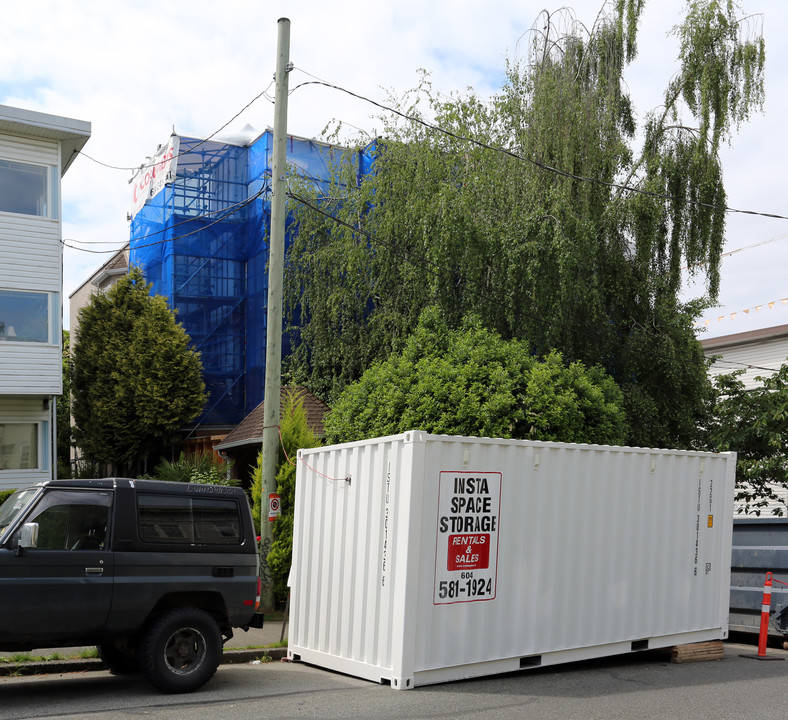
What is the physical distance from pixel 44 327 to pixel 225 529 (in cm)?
1365

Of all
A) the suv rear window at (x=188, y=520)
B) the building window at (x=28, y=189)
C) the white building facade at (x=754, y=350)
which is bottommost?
the suv rear window at (x=188, y=520)

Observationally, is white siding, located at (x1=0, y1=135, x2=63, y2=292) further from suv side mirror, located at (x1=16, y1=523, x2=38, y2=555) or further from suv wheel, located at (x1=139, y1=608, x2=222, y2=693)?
suv wheel, located at (x1=139, y1=608, x2=222, y2=693)

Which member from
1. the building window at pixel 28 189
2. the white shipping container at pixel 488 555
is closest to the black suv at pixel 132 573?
the white shipping container at pixel 488 555

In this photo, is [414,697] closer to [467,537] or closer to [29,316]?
[467,537]

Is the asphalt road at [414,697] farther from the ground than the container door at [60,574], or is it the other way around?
the container door at [60,574]

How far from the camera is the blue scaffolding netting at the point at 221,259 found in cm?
2584

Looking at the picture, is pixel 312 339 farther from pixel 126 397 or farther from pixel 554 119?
pixel 554 119

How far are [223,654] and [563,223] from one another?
1119cm

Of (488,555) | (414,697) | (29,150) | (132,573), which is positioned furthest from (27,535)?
(29,150)

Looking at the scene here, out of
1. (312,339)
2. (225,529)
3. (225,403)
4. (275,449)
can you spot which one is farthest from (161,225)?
(225,529)

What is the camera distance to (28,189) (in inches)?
807

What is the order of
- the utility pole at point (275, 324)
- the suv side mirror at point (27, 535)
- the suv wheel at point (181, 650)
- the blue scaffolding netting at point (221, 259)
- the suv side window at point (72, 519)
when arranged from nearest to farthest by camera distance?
the suv side mirror at point (27, 535)
the suv side window at point (72, 519)
the suv wheel at point (181, 650)
the utility pole at point (275, 324)
the blue scaffolding netting at point (221, 259)

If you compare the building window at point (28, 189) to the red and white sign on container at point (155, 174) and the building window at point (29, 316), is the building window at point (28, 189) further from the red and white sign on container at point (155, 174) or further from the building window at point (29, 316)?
the red and white sign on container at point (155, 174)

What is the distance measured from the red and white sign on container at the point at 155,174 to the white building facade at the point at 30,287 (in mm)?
5022
